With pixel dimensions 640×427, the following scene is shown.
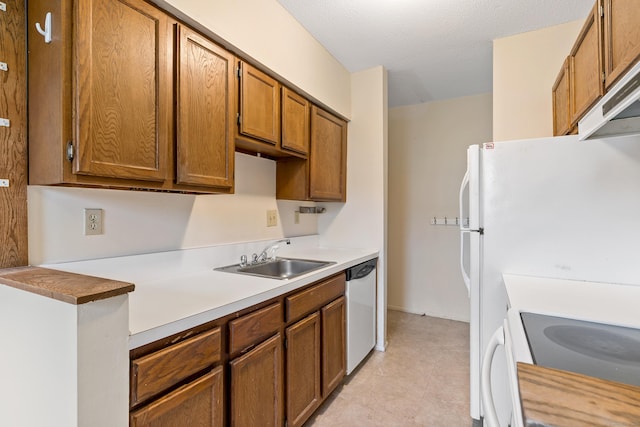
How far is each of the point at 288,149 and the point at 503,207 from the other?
132 cm

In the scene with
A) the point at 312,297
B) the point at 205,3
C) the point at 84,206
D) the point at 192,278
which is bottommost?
the point at 312,297

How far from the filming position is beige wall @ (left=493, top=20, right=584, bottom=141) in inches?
83.0

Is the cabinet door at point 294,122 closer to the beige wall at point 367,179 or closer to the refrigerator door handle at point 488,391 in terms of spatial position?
the beige wall at point 367,179

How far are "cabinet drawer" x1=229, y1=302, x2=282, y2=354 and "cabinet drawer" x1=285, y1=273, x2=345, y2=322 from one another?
0.09 meters

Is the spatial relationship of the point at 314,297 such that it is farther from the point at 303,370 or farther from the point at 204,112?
the point at 204,112

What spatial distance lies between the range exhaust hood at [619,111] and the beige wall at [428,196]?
2.16m

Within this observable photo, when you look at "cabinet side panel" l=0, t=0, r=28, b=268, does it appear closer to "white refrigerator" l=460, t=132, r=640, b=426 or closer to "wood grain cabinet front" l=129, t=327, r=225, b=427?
"wood grain cabinet front" l=129, t=327, r=225, b=427

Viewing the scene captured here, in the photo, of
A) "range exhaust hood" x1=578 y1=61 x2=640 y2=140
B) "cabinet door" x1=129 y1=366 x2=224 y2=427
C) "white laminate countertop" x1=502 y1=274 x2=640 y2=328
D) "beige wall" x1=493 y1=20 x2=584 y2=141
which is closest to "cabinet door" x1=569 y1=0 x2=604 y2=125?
"range exhaust hood" x1=578 y1=61 x2=640 y2=140

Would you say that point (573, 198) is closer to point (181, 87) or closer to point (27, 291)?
point (181, 87)

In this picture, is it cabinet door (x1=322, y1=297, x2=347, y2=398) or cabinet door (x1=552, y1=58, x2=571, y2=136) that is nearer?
cabinet door (x1=552, y1=58, x2=571, y2=136)

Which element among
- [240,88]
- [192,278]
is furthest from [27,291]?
[240,88]

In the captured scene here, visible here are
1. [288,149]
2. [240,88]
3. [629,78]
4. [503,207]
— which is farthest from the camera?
[288,149]

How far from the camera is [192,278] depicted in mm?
1570

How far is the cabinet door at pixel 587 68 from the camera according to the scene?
4.12 feet
